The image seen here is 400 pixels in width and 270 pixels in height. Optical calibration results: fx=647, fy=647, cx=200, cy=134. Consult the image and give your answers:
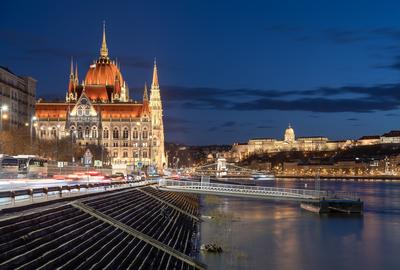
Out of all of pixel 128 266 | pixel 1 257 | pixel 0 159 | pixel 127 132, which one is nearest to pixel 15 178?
pixel 0 159

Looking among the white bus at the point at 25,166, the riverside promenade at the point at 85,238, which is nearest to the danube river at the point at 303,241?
the riverside promenade at the point at 85,238

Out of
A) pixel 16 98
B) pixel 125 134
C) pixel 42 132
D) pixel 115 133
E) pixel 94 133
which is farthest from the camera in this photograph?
pixel 125 134

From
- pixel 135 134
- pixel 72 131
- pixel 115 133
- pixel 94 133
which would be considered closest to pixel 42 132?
pixel 72 131

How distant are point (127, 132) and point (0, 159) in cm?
12745

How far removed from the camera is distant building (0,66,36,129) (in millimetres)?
103812

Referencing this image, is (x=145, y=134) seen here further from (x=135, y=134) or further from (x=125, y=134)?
(x=125, y=134)

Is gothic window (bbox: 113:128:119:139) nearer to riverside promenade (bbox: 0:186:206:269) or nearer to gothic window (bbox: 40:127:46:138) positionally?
gothic window (bbox: 40:127:46:138)

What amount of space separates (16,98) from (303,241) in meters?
77.4

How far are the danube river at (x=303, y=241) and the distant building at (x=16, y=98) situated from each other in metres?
52.7

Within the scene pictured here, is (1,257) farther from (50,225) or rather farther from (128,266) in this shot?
(128,266)

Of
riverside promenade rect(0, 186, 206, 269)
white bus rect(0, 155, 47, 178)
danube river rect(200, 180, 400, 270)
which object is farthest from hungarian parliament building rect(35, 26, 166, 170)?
riverside promenade rect(0, 186, 206, 269)

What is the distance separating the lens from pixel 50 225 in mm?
21547

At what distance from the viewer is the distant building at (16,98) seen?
341 feet

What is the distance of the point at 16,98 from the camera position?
368ft
